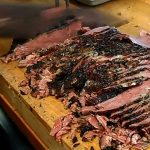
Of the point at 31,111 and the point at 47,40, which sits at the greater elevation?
the point at 47,40

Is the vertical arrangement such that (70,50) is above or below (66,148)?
above

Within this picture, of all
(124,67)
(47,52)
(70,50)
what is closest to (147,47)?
(124,67)

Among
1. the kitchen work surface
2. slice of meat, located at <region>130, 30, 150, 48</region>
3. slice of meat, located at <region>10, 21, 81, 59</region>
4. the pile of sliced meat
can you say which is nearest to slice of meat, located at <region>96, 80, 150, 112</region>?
the pile of sliced meat

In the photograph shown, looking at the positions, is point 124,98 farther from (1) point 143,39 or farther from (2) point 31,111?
(1) point 143,39

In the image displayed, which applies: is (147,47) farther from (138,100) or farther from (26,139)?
(26,139)

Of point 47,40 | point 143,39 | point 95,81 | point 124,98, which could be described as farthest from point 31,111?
point 143,39

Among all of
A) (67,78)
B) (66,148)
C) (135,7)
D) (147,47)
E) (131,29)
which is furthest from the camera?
(135,7)

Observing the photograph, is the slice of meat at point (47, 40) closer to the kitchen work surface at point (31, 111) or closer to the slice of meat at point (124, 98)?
the kitchen work surface at point (31, 111)

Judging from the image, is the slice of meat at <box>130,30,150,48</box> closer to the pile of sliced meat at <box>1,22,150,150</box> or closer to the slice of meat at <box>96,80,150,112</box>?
the pile of sliced meat at <box>1,22,150,150</box>
